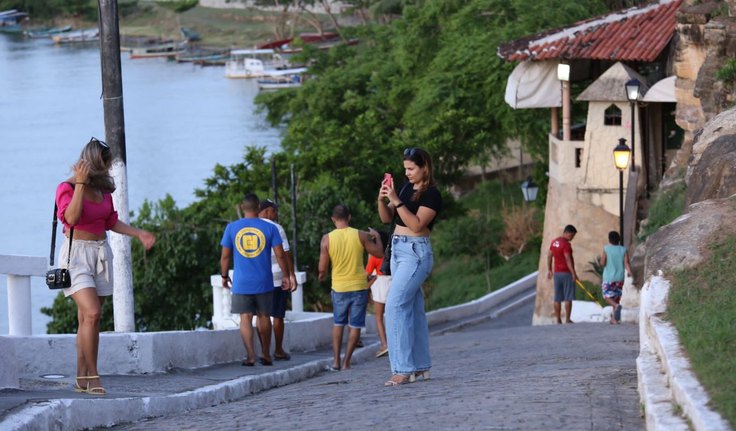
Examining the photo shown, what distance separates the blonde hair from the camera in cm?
830

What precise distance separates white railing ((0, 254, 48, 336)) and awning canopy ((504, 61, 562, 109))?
56.8 feet

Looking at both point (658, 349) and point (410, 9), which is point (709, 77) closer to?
point (658, 349)

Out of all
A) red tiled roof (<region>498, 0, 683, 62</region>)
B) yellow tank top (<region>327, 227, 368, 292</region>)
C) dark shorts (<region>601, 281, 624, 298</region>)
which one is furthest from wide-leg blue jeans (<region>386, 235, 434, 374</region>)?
red tiled roof (<region>498, 0, 683, 62</region>)

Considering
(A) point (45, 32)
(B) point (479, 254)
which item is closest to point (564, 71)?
(B) point (479, 254)

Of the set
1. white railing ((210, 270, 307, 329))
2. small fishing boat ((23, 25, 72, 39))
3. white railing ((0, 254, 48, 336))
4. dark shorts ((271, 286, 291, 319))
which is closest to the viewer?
white railing ((0, 254, 48, 336))

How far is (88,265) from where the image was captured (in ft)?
27.6

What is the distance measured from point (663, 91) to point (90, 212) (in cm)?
1643

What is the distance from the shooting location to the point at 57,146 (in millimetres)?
62344

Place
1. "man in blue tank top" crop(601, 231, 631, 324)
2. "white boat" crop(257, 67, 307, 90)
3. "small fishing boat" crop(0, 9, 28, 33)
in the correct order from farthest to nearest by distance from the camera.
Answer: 1. "small fishing boat" crop(0, 9, 28, 33)
2. "white boat" crop(257, 67, 307, 90)
3. "man in blue tank top" crop(601, 231, 631, 324)

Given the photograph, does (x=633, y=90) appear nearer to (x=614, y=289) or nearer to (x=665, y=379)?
(x=614, y=289)

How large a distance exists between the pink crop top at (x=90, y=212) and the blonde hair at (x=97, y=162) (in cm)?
11

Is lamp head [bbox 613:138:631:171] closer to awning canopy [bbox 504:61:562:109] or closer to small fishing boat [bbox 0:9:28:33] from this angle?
awning canopy [bbox 504:61:562:109]

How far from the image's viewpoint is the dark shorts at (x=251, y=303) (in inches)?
451

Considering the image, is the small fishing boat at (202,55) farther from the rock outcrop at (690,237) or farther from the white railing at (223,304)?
the rock outcrop at (690,237)
